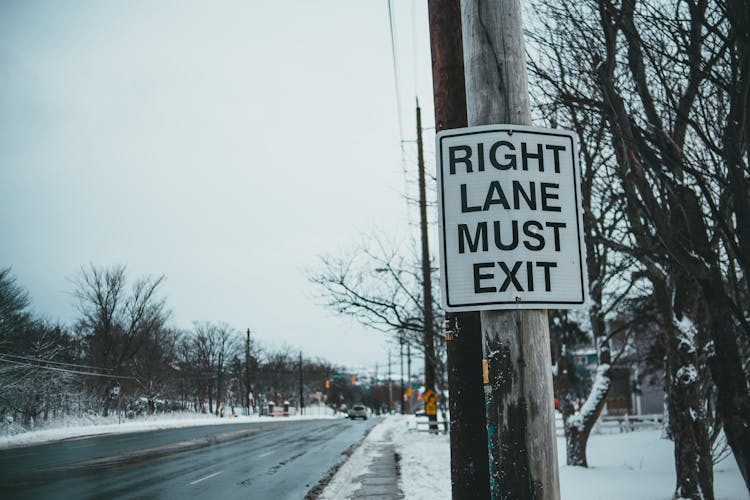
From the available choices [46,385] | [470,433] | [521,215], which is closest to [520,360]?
[521,215]

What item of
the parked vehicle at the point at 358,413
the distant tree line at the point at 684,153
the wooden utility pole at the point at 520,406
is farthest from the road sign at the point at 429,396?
the parked vehicle at the point at 358,413

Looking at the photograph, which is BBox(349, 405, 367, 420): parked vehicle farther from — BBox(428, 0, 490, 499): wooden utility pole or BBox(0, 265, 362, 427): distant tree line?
BBox(428, 0, 490, 499): wooden utility pole

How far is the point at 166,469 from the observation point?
15047mm

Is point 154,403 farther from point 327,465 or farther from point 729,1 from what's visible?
point 729,1

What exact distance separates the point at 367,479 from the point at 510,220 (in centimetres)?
1181

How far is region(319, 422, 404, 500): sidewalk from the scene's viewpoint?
1080 centimetres

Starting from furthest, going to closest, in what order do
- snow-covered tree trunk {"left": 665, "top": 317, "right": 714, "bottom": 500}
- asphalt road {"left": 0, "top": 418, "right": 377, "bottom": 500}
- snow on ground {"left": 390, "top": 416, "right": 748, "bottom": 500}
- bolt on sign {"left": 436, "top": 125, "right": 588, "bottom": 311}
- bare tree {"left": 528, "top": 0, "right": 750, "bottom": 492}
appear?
asphalt road {"left": 0, "top": 418, "right": 377, "bottom": 500} < snow on ground {"left": 390, "top": 416, "right": 748, "bottom": 500} < snow-covered tree trunk {"left": 665, "top": 317, "right": 714, "bottom": 500} < bare tree {"left": 528, "top": 0, "right": 750, "bottom": 492} < bolt on sign {"left": 436, "top": 125, "right": 588, "bottom": 311}

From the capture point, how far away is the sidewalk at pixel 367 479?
1080cm

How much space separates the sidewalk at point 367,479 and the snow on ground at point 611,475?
289 mm

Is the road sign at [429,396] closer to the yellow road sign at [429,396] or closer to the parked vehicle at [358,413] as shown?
the yellow road sign at [429,396]

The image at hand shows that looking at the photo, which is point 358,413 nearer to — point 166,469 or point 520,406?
point 166,469

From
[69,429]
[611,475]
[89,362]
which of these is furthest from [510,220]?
[89,362]

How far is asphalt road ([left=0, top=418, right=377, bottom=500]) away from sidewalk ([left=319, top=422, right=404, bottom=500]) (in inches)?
21.0

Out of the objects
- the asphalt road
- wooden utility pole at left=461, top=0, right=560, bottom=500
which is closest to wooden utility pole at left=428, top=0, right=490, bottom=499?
wooden utility pole at left=461, top=0, right=560, bottom=500
